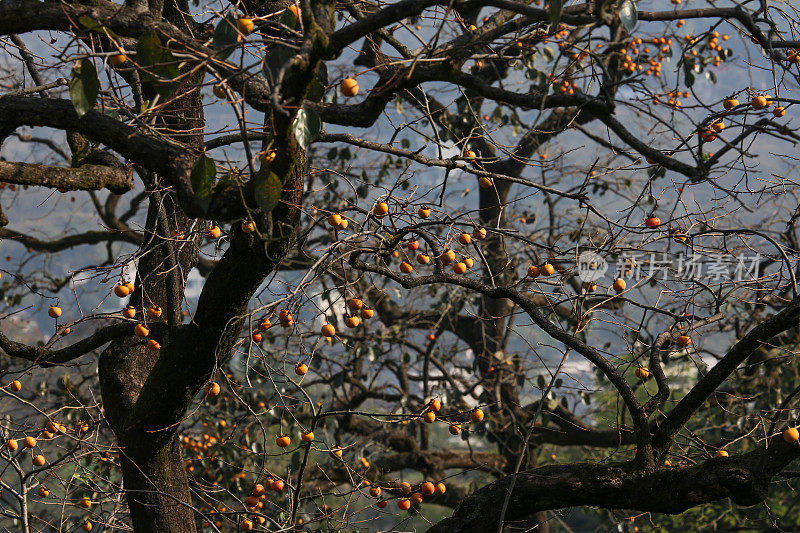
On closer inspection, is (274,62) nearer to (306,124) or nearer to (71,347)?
(306,124)

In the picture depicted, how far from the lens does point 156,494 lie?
91.6 inches

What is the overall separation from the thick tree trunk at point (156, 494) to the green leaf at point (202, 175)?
117 cm

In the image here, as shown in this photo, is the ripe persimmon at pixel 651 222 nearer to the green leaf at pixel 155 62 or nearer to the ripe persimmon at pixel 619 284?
the ripe persimmon at pixel 619 284

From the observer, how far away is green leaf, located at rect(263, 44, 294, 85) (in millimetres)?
1256

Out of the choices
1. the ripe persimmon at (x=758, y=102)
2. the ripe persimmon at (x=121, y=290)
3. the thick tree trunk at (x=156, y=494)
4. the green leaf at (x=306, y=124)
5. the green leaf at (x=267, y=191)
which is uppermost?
the ripe persimmon at (x=758, y=102)

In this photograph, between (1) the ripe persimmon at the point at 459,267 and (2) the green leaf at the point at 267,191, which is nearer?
(2) the green leaf at the point at 267,191

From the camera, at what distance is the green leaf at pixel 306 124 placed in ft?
4.44

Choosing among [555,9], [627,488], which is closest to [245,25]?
[555,9]

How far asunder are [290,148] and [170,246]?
85 centimetres

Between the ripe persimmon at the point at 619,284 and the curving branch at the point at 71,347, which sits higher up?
the curving branch at the point at 71,347

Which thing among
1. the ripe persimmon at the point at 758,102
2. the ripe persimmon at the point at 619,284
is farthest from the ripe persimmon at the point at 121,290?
the ripe persimmon at the point at 758,102

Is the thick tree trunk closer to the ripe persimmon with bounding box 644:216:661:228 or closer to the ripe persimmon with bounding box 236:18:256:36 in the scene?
the ripe persimmon with bounding box 236:18:256:36

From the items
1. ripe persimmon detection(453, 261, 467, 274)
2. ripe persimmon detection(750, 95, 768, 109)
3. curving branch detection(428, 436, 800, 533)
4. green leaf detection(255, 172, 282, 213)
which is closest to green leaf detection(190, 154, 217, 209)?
green leaf detection(255, 172, 282, 213)

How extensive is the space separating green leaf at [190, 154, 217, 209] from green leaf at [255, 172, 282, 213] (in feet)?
0.44
